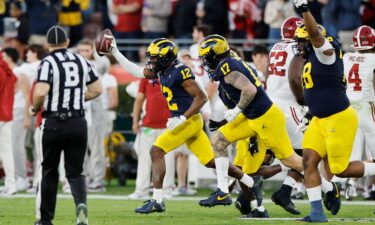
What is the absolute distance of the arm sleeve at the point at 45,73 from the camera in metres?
11.0

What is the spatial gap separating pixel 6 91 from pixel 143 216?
4.22 m

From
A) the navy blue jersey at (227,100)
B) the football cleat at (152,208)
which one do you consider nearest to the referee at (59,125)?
the football cleat at (152,208)

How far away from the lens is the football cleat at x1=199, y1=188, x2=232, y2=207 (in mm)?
12023

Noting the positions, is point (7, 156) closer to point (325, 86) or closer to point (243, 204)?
point (243, 204)

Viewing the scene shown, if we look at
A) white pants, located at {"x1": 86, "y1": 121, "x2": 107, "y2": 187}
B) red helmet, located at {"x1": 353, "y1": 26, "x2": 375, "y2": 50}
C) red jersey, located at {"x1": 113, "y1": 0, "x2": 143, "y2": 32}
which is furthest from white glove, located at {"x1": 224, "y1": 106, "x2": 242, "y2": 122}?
red jersey, located at {"x1": 113, "y1": 0, "x2": 143, "y2": 32}

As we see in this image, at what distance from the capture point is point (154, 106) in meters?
15.9

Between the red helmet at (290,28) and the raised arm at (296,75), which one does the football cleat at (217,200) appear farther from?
the red helmet at (290,28)

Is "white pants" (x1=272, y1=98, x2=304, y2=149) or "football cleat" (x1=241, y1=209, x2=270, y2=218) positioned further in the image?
"white pants" (x1=272, y1=98, x2=304, y2=149)

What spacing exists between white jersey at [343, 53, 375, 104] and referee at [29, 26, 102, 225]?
435 centimetres

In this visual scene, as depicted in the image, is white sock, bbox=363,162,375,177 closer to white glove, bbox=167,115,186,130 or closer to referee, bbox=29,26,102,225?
white glove, bbox=167,115,186,130

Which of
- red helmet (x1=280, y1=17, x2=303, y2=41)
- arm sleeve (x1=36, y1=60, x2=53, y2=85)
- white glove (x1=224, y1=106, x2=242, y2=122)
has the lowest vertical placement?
white glove (x1=224, y1=106, x2=242, y2=122)

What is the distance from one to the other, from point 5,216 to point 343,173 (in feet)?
12.7

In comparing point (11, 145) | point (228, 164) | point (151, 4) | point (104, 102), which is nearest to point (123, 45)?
point (151, 4)

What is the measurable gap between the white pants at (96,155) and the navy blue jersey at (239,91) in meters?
5.51
